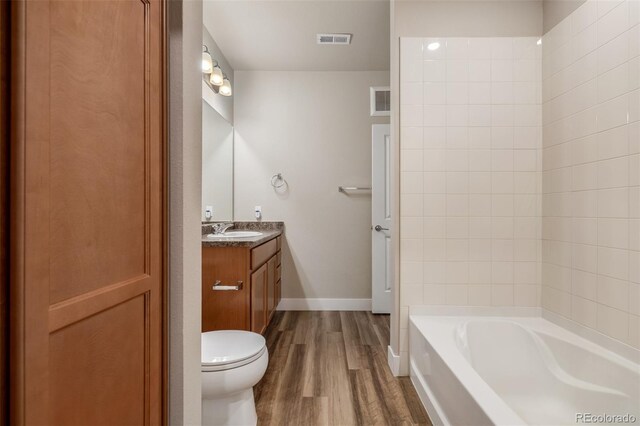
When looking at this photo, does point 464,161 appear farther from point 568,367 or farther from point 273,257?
point 273,257

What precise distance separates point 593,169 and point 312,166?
2391 millimetres

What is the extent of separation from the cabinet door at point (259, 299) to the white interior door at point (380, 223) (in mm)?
1288

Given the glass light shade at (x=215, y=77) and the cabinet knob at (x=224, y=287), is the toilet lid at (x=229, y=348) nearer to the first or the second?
the cabinet knob at (x=224, y=287)

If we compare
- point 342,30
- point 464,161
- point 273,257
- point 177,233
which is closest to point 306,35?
point 342,30

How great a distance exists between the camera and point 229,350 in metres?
1.51

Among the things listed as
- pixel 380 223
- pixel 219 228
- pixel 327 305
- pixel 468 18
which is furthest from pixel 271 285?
pixel 468 18

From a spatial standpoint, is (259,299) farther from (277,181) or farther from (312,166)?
(312,166)

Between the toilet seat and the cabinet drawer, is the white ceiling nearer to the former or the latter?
the cabinet drawer

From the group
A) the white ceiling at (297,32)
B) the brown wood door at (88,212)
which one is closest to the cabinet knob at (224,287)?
the brown wood door at (88,212)

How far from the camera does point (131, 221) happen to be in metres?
0.77

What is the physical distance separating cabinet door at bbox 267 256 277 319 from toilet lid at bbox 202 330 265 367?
107 cm

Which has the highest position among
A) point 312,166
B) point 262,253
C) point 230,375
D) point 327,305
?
point 312,166

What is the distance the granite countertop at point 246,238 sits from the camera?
209 cm

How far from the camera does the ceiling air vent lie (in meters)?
2.89
